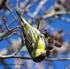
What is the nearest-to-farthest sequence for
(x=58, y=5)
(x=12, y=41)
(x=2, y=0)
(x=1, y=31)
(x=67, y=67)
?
(x=2, y=0), (x=67, y=67), (x=1, y=31), (x=12, y=41), (x=58, y=5)

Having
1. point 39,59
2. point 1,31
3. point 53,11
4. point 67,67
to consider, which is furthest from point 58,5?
point 39,59

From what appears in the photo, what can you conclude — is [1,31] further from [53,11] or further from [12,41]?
[53,11]

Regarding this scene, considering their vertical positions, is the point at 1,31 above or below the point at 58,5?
above

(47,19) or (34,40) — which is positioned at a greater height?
(34,40)

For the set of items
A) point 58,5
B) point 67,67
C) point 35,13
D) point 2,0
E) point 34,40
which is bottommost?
point 58,5

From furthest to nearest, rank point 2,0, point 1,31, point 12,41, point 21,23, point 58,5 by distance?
point 58,5 → point 12,41 → point 1,31 → point 2,0 → point 21,23

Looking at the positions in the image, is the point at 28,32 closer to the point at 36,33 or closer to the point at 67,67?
the point at 36,33

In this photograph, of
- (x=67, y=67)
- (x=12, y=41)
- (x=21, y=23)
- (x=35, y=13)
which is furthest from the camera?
(x=35, y=13)

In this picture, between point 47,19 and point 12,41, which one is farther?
point 47,19

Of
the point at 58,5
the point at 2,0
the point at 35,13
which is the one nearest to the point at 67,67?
the point at 2,0
